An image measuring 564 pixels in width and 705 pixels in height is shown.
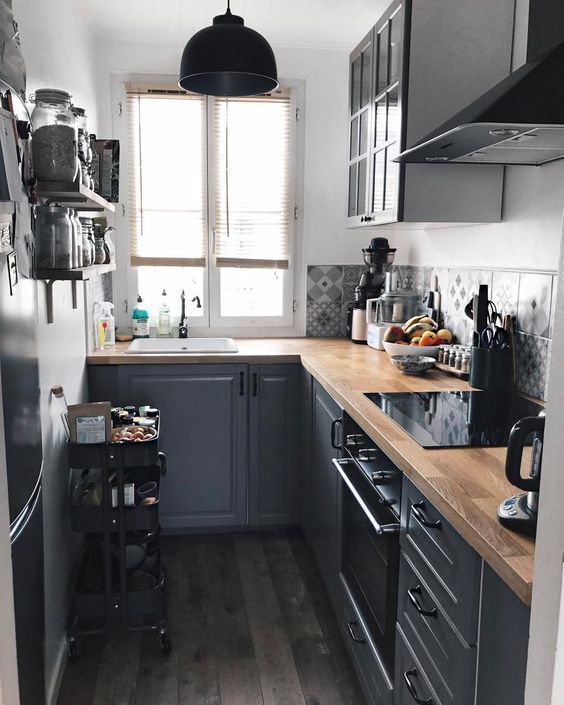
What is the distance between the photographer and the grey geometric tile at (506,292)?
2.44 meters

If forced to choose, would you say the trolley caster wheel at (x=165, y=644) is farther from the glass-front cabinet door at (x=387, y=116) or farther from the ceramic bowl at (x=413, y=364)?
the glass-front cabinet door at (x=387, y=116)

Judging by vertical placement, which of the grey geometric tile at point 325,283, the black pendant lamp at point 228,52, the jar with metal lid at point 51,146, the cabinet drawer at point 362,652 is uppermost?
the black pendant lamp at point 228,52

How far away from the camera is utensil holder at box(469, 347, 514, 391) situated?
2.35 m

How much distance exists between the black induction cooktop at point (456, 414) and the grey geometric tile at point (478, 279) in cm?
51

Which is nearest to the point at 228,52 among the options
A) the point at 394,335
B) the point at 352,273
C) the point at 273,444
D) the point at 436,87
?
the point at 436,87

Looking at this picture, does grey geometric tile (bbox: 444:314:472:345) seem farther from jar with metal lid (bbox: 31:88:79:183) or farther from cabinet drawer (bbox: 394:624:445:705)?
jar with metal lid (bbox: 31:88:79:183)

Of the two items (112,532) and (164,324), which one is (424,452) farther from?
(164,324)

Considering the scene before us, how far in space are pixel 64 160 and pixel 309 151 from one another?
2089 millimetres

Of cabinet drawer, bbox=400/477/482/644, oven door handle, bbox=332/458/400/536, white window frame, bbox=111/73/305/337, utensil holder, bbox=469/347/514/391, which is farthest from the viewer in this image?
white window frame, bbox=111/73/305/337

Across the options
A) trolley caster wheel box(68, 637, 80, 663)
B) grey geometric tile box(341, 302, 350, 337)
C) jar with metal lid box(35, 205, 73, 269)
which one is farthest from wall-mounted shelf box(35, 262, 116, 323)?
grey geometric tile box(341, 302, 350, 337)

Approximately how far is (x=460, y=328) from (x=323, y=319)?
1.08 m

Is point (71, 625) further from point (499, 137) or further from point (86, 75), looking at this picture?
point (86, 75)

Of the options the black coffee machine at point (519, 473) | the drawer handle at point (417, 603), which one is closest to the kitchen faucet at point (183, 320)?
the drawer handle at point (417, 603)

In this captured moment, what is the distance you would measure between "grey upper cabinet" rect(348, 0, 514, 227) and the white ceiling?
483 mm
